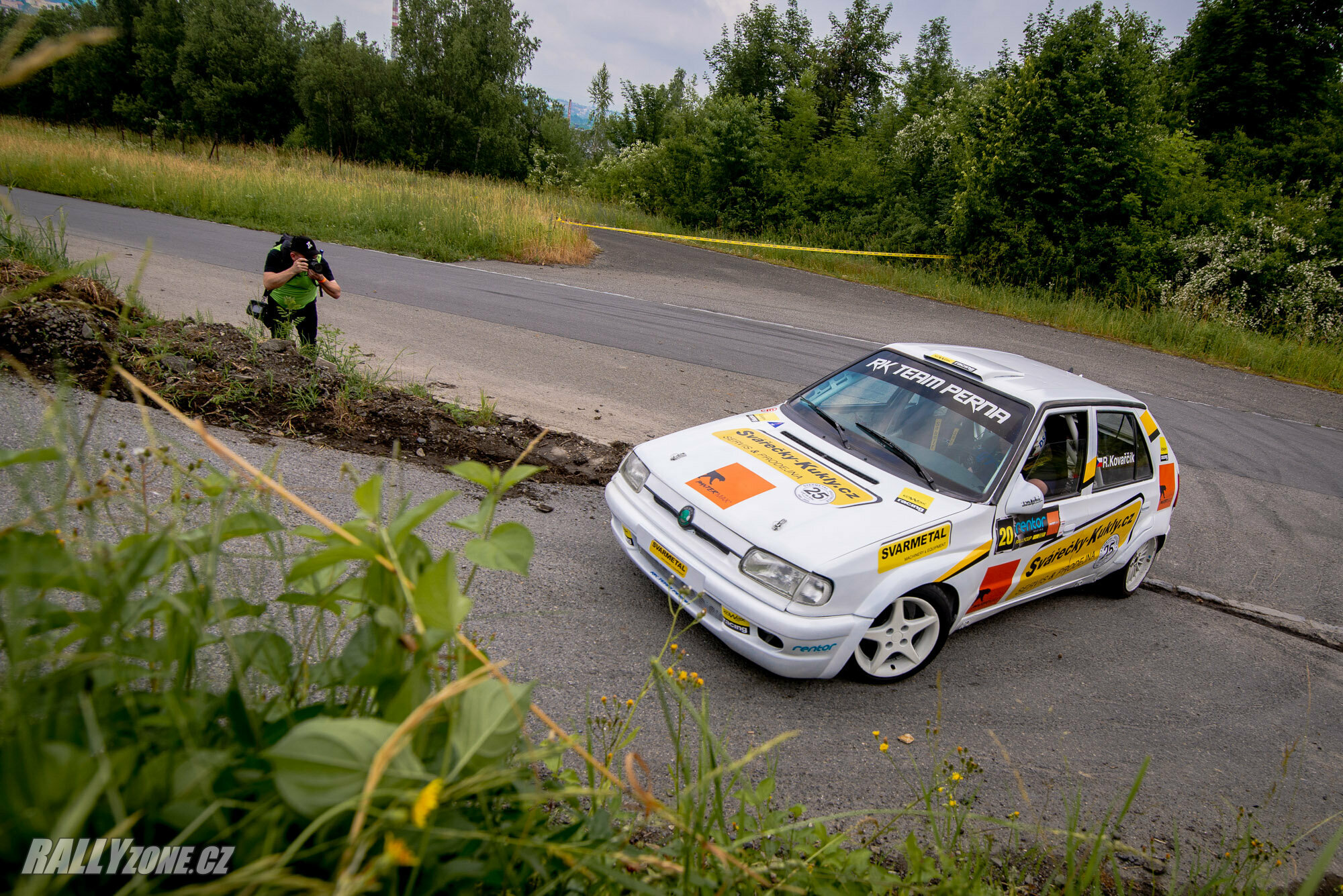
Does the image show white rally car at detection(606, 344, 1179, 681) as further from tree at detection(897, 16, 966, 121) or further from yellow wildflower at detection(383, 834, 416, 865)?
tree at detection(897, 16, 966, 121)

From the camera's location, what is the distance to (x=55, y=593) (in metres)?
1.19

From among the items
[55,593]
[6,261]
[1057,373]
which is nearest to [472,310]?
[6,261]

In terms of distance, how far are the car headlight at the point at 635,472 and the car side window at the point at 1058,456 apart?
2300 millimetres

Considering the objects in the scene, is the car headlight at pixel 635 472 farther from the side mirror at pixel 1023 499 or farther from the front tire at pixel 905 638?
the side mirror at pixel 1023 499

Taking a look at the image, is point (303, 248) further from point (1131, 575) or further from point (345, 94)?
point (345, 94)

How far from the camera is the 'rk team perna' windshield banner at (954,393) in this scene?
15.1 feet

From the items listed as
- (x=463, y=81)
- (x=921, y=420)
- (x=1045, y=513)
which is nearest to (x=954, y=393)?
(x=921, y=420)

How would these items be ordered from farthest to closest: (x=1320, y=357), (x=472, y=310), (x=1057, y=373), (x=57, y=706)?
1. (x=1320, y=357)
2. (x=472, y=310)
3. (x=1057, y=373)
4. (x=57, y=706)

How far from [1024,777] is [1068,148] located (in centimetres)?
1892

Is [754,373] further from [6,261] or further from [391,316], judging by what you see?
[6,261]

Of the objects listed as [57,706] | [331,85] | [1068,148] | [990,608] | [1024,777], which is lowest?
[1024,777]

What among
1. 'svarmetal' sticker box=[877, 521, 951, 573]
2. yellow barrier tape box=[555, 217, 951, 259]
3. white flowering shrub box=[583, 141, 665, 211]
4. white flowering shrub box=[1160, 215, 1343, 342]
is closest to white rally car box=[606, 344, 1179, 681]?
'svarmetal' sticker box=[877, 521, 951, 573]

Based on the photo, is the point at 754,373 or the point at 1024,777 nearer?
the point at 1024,777

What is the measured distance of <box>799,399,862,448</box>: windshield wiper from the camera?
475 cm
